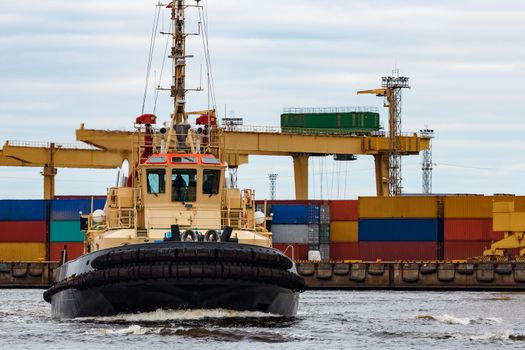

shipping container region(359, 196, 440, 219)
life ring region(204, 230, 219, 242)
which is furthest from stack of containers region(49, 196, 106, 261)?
life ring region(204, 230, 219, 242)

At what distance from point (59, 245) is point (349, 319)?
4004cm

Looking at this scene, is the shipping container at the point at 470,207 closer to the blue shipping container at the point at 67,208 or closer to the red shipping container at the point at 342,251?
the red shipping container at the point at 342,251

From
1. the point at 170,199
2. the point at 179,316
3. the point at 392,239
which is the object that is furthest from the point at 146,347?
the point at 392,239

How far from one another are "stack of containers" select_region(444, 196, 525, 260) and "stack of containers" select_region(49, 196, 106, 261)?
18.9 m

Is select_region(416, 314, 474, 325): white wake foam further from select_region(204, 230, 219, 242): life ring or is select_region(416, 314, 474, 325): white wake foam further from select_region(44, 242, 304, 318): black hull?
select_region(204, 230, 219, 242): life ring

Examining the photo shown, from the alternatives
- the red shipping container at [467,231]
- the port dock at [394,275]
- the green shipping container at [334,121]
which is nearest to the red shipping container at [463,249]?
the red shipping container at [467,231]

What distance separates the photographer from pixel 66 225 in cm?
7856

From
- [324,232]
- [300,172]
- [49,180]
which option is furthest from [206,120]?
[49,180]

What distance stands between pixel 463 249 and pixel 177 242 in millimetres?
44379

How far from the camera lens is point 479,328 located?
124 feet

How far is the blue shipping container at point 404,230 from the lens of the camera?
7706 centimetres

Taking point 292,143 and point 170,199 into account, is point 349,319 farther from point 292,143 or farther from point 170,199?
point 292,143

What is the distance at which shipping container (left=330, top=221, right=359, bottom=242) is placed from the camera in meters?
78.9

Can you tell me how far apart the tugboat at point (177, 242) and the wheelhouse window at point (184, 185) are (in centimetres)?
3
